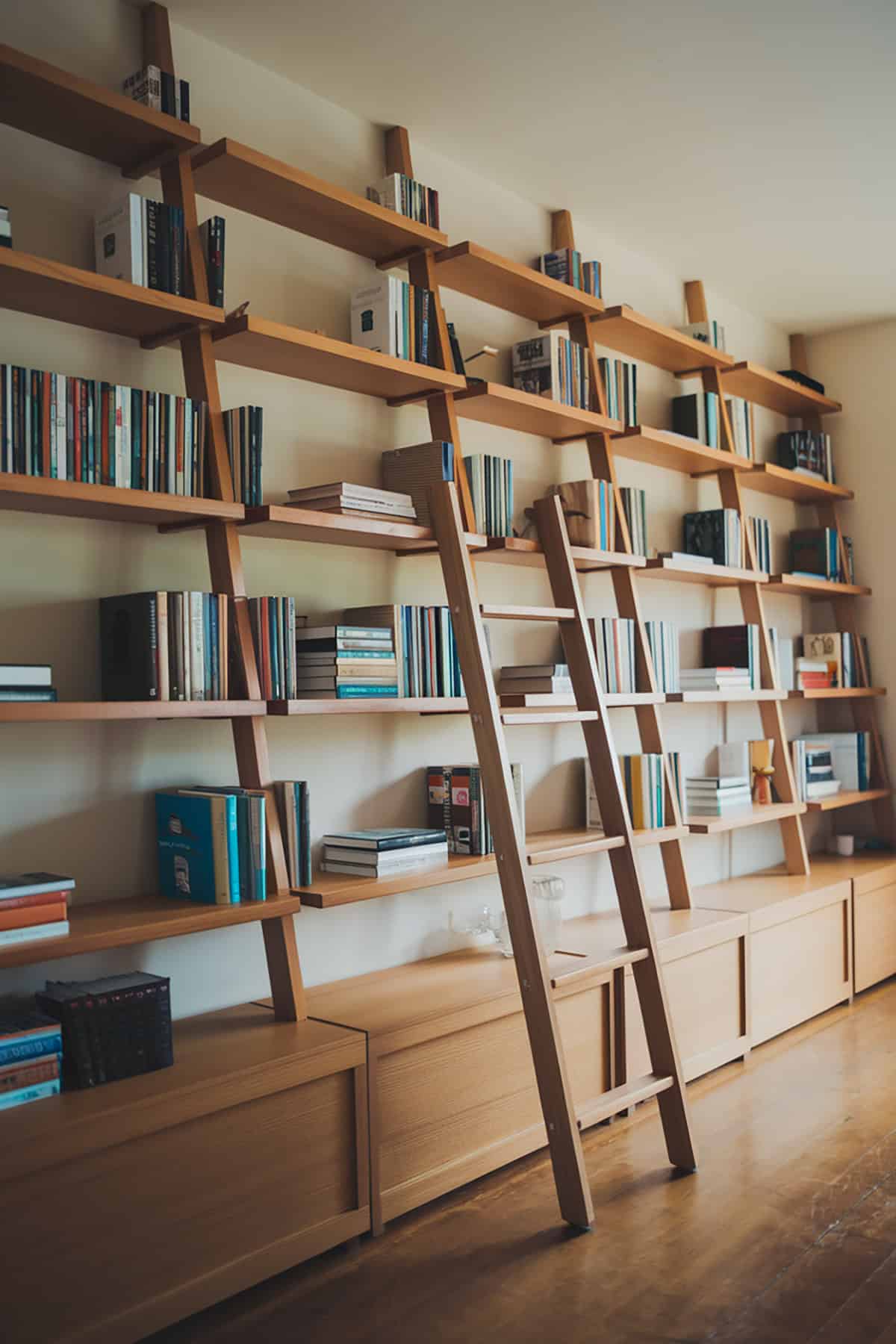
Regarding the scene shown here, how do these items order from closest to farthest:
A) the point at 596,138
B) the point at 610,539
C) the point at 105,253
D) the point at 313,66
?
the point at 105,253, the point at 313,66, the point at 596,138, the point at 610,539

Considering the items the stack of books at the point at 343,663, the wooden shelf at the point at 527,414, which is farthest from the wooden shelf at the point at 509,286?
the stack of books at the point at 343,663

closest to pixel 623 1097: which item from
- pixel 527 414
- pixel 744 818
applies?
pixel 744 818

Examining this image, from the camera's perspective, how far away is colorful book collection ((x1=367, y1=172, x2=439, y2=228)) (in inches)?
120

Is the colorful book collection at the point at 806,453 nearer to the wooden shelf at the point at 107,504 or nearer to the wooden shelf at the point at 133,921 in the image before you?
the wooden shelf at the point at 107,504

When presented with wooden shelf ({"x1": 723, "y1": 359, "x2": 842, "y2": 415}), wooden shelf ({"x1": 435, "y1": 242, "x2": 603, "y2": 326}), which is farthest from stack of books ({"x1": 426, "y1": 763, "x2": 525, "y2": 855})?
wooden shelf ({"x1": 723, "y1": 359, "x2": 842, "y2": 415})

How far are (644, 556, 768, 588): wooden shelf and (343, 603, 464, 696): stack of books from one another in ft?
3.67

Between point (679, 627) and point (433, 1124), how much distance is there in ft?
7.82

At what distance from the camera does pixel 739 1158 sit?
2869 millimetres

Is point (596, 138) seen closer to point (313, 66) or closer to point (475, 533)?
point (313, 66)

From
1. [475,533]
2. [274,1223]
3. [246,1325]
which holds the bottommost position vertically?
[246,1325]

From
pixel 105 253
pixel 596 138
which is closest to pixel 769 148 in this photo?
pixel 596 138

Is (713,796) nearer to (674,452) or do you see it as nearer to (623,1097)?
(674,452)

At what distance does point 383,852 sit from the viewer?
2.74 metres

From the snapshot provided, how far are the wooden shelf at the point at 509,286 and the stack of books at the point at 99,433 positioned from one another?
41.2 inches
